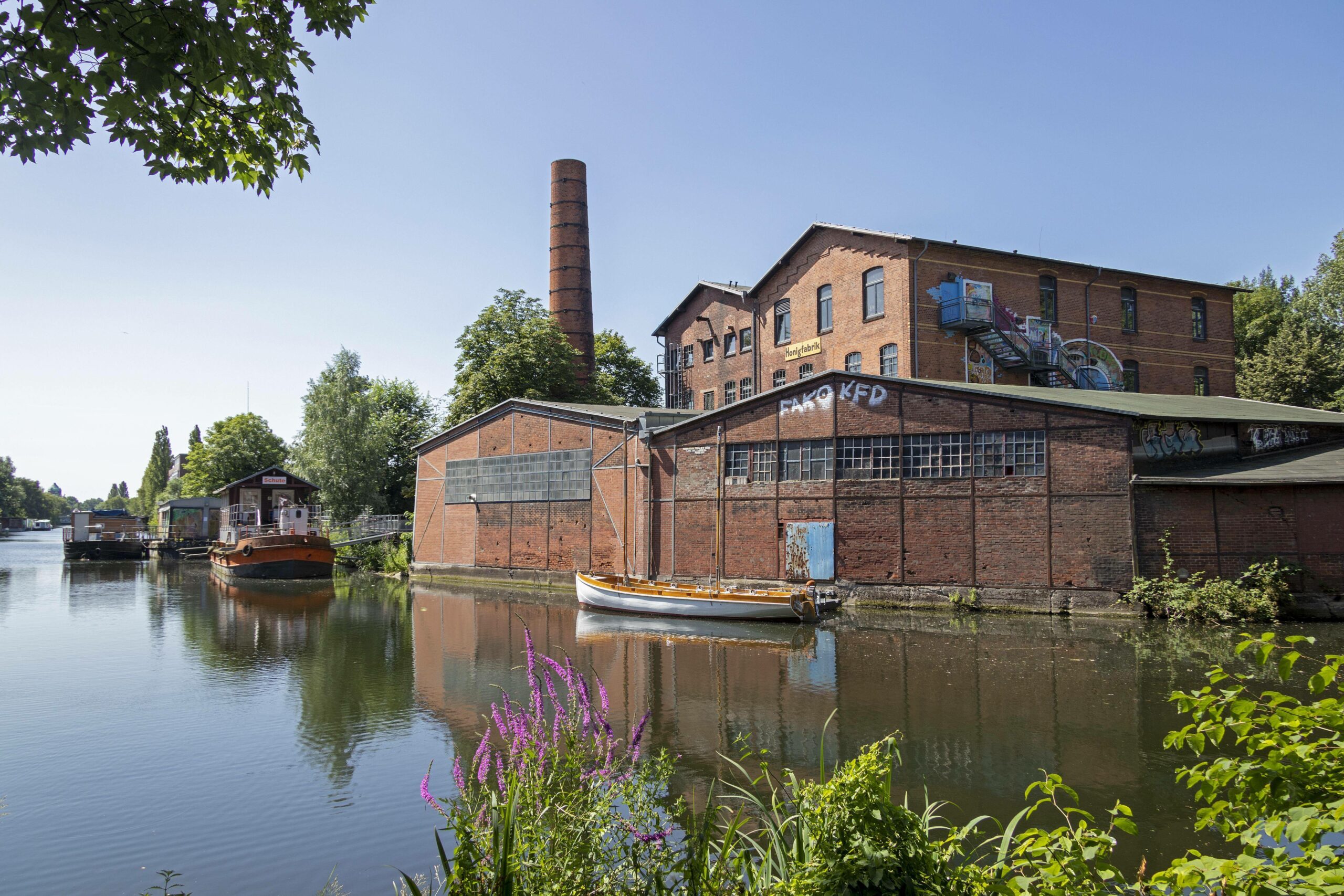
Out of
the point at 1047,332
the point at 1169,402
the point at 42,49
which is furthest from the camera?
the point at 1047,332

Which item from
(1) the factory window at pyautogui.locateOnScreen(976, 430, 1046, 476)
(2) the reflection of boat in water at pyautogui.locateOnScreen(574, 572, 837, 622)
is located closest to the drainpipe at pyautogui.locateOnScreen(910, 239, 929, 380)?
(1) the factory window at pyautogui.locateOnScreen(976, 430, 1046, 476)

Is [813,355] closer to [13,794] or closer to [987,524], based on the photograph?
[987,524]

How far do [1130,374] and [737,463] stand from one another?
646 inches

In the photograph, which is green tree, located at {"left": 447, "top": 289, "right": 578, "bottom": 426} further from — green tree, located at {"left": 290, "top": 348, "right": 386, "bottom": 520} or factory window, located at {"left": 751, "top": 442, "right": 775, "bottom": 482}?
factory window, located at {"left": 751, "top": 442, "right": 775, "bottom": 482}

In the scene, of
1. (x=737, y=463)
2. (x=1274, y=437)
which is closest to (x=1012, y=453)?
(x=1274, y=437)

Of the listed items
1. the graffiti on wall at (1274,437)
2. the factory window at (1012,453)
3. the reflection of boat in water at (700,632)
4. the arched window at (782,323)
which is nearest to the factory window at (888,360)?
the arched window at (782,323)

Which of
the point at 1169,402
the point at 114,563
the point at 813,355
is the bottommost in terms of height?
the point at 114,563

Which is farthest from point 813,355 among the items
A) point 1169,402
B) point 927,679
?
point 927,679

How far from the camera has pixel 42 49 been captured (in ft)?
15.6

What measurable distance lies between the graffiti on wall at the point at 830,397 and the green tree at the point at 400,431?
27.5 metres

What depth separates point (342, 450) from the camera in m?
46.5

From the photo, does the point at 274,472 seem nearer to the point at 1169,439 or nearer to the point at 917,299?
the point at 917,299

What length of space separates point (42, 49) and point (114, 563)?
179 feet

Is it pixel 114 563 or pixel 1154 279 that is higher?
pixel 1154 279
